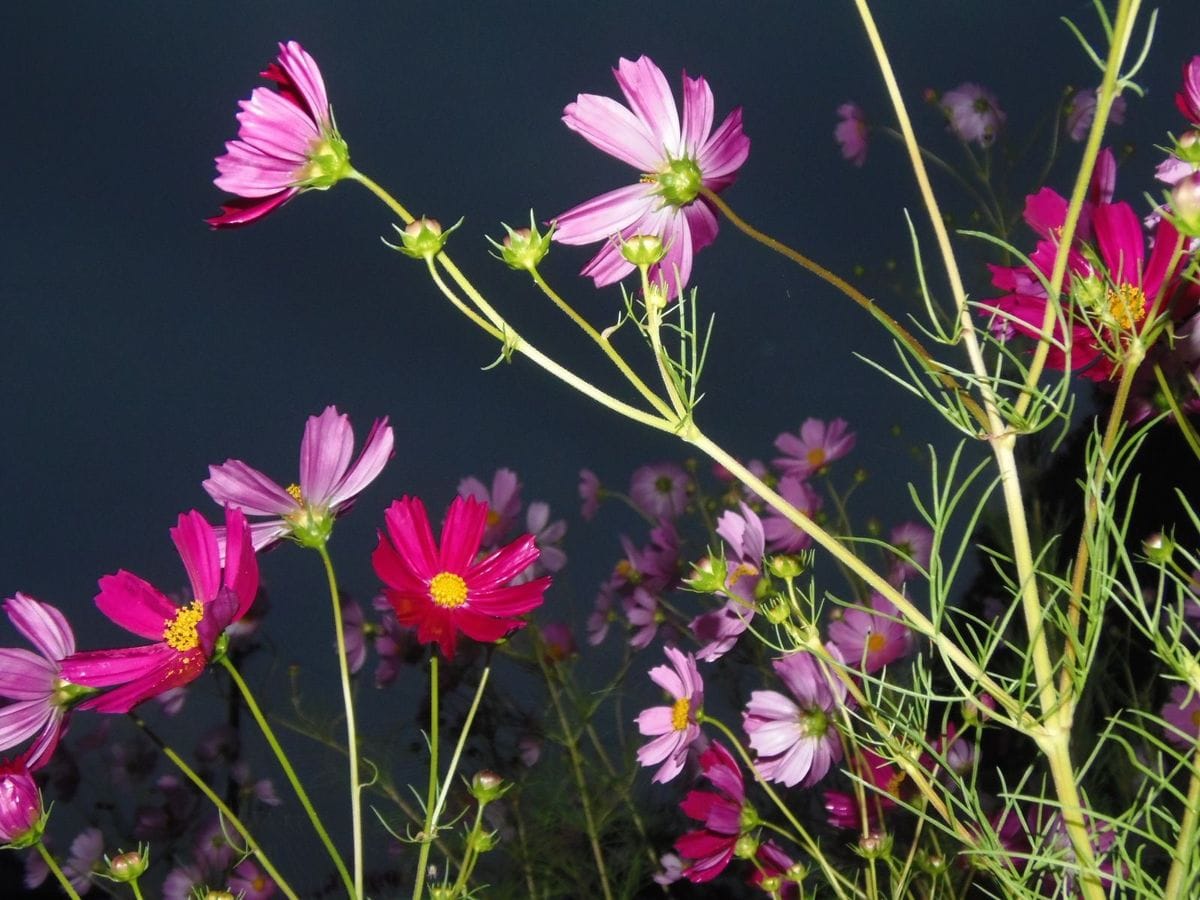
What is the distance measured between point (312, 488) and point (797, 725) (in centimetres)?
29

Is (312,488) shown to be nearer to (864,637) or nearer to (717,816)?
(717,816)

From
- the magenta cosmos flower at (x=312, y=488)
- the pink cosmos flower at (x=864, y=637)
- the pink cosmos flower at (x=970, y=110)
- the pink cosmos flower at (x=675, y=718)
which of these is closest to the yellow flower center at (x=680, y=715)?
the pink cosmos flower at (x=675, y=718)

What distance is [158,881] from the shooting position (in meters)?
1.17

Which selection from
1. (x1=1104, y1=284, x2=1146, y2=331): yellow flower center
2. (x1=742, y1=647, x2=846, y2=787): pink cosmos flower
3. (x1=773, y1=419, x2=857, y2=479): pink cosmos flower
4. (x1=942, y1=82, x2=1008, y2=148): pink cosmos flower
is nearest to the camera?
(x1=1104, y1=284, x2=1146, y2=331): yellow flower center

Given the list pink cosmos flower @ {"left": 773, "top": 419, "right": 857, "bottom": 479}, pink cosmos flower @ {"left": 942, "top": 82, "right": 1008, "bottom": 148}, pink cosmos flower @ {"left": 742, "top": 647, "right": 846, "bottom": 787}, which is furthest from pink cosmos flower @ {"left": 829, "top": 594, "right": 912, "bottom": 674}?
pink cosmos flower @ {"left": 942, "top": 82, "right": 1008, "bottom": 148}

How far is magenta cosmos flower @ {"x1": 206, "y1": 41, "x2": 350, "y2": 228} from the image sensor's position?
0.37m

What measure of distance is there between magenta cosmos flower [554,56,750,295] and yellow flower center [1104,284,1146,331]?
0.41ft

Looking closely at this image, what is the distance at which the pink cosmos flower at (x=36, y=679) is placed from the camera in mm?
469

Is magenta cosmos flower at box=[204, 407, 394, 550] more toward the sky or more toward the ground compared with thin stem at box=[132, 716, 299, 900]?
more toward the sky

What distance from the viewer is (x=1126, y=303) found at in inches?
14.1

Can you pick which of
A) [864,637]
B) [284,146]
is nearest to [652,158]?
[284,146]

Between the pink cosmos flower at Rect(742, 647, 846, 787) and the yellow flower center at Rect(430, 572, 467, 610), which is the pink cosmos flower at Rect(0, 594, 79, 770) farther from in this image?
the pink cosmos flower at Rect(742, 647, 846, 787)

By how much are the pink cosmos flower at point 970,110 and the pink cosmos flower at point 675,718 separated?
2.40 feet

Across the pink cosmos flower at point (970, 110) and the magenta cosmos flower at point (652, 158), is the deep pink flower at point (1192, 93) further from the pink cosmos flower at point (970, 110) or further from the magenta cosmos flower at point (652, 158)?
the pink cosmos flower at point (970, 110)
